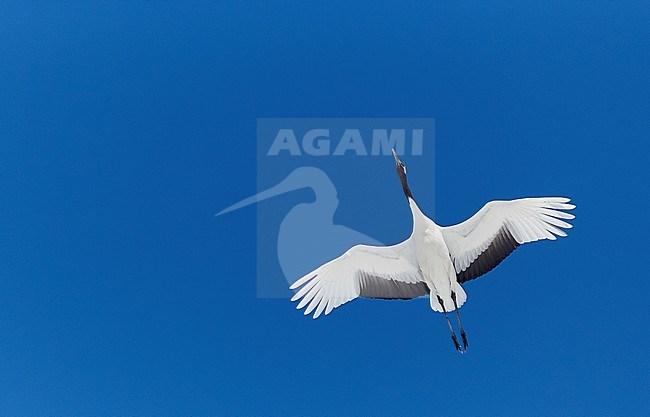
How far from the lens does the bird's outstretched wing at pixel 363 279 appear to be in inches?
555

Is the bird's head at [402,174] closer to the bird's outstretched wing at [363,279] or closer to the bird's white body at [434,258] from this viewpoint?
the bird's white body at [434,258]

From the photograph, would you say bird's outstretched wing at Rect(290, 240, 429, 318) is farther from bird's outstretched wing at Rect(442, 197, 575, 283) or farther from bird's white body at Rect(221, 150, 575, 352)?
bird's outstretched wing at Rect(442, 197, 575, 283)

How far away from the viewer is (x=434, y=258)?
546 inches

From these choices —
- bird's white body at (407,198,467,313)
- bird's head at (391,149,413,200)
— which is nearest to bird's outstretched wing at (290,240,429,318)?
bird's white body at (407,198,467,313)

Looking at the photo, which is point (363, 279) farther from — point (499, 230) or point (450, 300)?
point (499, 230)

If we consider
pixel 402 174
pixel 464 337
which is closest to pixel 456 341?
pixel 464 337

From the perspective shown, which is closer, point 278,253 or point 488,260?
point 488,260

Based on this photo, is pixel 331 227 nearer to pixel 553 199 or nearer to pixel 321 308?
pixel 321 308

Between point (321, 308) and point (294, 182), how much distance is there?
413cm

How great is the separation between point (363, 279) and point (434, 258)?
4.80ft

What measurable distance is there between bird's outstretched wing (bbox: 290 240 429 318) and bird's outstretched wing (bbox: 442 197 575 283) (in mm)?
856

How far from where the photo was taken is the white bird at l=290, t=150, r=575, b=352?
1339 centimetres

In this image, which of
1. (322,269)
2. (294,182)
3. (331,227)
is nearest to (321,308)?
(322,269)

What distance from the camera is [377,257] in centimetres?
1425
